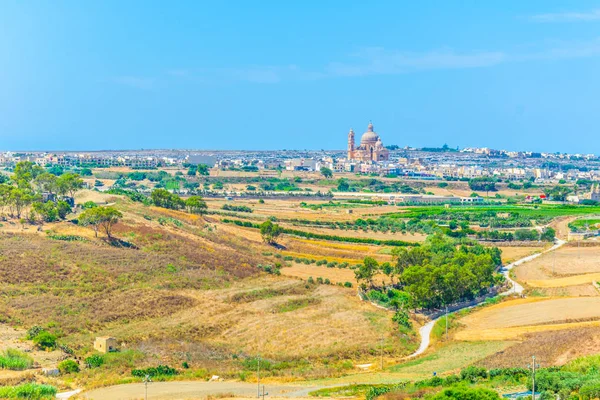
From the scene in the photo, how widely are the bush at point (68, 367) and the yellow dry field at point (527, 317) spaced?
1852 cm

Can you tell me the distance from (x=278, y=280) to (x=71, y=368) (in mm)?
23883

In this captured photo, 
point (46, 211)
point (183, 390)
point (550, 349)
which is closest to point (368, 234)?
point (46, 211)

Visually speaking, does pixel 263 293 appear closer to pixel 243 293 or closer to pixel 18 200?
pixel 243 293

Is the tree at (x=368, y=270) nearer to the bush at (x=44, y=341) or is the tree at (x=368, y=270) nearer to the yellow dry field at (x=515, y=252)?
the yellow dry field at (x=515, y=252)

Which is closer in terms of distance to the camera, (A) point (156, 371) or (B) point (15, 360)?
(B) point (15, 360)

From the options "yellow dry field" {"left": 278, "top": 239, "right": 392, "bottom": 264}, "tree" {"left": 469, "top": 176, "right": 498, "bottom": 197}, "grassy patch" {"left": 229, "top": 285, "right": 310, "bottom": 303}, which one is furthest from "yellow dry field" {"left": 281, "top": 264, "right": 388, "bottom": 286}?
"tree" {"left": 469, "top": 176, "right": 498, "bottom": 197}

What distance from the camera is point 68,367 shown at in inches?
1323

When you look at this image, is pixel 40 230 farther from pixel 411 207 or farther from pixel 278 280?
pixel 411 207

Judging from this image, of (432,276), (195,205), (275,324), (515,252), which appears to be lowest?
(515,252)

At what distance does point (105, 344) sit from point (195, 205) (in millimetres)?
43191

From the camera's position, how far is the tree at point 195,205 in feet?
261

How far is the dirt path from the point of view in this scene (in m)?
30.2

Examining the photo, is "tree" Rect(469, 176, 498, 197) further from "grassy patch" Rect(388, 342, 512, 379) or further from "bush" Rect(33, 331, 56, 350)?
"bush" Rect(33, 331, 56, 350)

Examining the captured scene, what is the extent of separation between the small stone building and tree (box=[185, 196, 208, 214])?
42.5 meters
